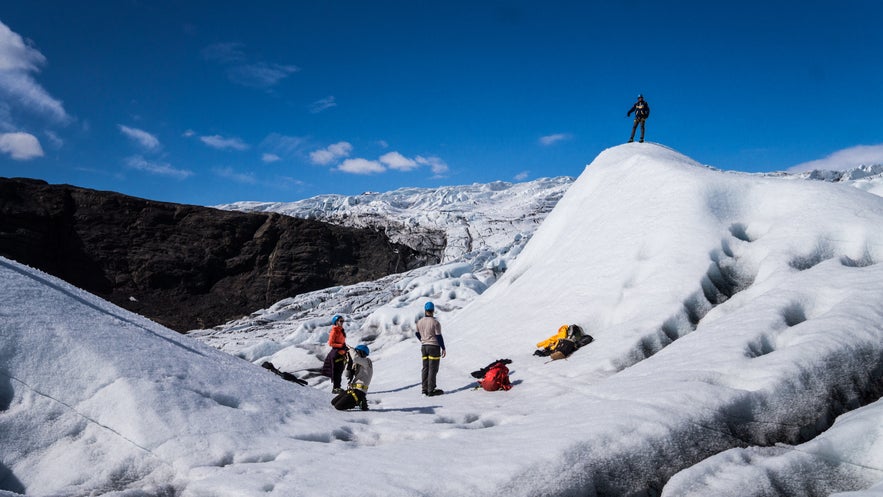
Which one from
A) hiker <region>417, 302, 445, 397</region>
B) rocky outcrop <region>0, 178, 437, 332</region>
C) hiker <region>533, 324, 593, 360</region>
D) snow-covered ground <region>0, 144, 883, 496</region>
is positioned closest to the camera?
snow-covered ground <region>0, 144, 883, 496</region>

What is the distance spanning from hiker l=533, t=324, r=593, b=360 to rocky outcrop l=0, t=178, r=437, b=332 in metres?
31.6

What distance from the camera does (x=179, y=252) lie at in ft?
139

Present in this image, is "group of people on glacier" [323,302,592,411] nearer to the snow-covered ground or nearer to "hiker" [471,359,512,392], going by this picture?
"hiker" [471,359,512,392]

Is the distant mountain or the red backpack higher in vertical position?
the distant mountain

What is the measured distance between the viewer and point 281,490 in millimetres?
4887

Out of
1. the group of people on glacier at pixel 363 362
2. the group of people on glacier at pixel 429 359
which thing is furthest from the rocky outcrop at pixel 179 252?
the group of people on glacier at pixel 429 359

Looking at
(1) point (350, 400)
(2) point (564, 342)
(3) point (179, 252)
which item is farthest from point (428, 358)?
(3) point (179, 252)

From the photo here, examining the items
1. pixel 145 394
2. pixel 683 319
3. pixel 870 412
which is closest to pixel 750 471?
pixel 870 412

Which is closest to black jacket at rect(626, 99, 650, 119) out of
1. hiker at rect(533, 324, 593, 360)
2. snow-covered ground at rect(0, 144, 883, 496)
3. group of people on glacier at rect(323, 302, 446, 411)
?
snow-covered ground at rect(0, 144, 883, 496)

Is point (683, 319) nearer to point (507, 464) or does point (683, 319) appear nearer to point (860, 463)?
point (860, 463)

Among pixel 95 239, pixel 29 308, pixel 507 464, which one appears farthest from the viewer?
pixel 95 239

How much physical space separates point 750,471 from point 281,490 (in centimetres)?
458

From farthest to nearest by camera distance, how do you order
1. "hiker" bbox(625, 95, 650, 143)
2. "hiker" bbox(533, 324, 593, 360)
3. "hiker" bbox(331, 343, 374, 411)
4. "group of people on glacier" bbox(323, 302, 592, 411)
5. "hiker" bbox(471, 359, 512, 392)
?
1. "hiker" bbox(625, 95, 650, 143)
2. "hiker" bbox(533, 324, 593, 360)
3. "hiker" bbox(471, 359, 512, 392)
4. "hiker" bbox(331, 343, 374, 411)
5. "group of people on glacier" bbox(323, 302, 592, 411)

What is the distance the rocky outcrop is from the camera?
39281 mm
